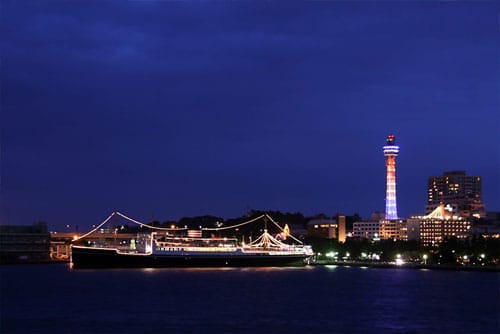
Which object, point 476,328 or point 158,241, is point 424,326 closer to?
point 476,328

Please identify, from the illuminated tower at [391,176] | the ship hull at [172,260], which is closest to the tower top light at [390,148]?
the illuminated tower at [391,176]

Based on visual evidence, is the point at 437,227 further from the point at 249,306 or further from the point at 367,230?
the point at 249,306

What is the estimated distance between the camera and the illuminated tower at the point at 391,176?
124250 millimetres

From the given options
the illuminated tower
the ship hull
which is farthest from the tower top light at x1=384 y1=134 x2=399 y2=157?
the ship hull

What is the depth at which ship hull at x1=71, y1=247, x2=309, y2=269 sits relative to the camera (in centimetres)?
7481

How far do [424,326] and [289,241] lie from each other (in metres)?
91.2

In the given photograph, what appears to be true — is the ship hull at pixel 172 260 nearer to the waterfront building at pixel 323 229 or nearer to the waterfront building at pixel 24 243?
the waterfront building at pixel 24 243

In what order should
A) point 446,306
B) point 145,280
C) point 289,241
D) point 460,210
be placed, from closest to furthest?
point 446,306 → point 145,280 → point 289,241 → point 460,210

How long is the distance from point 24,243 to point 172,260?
1066 inches

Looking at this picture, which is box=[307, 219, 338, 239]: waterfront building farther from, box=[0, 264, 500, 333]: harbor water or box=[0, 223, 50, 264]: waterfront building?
box=[0, 264, 500, 333]: harbor water

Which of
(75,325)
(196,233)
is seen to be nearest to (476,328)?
(75,325)

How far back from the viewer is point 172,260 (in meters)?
77.9

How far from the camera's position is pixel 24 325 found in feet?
104

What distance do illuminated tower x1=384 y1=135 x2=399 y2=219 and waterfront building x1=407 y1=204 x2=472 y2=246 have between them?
421 centimetres
